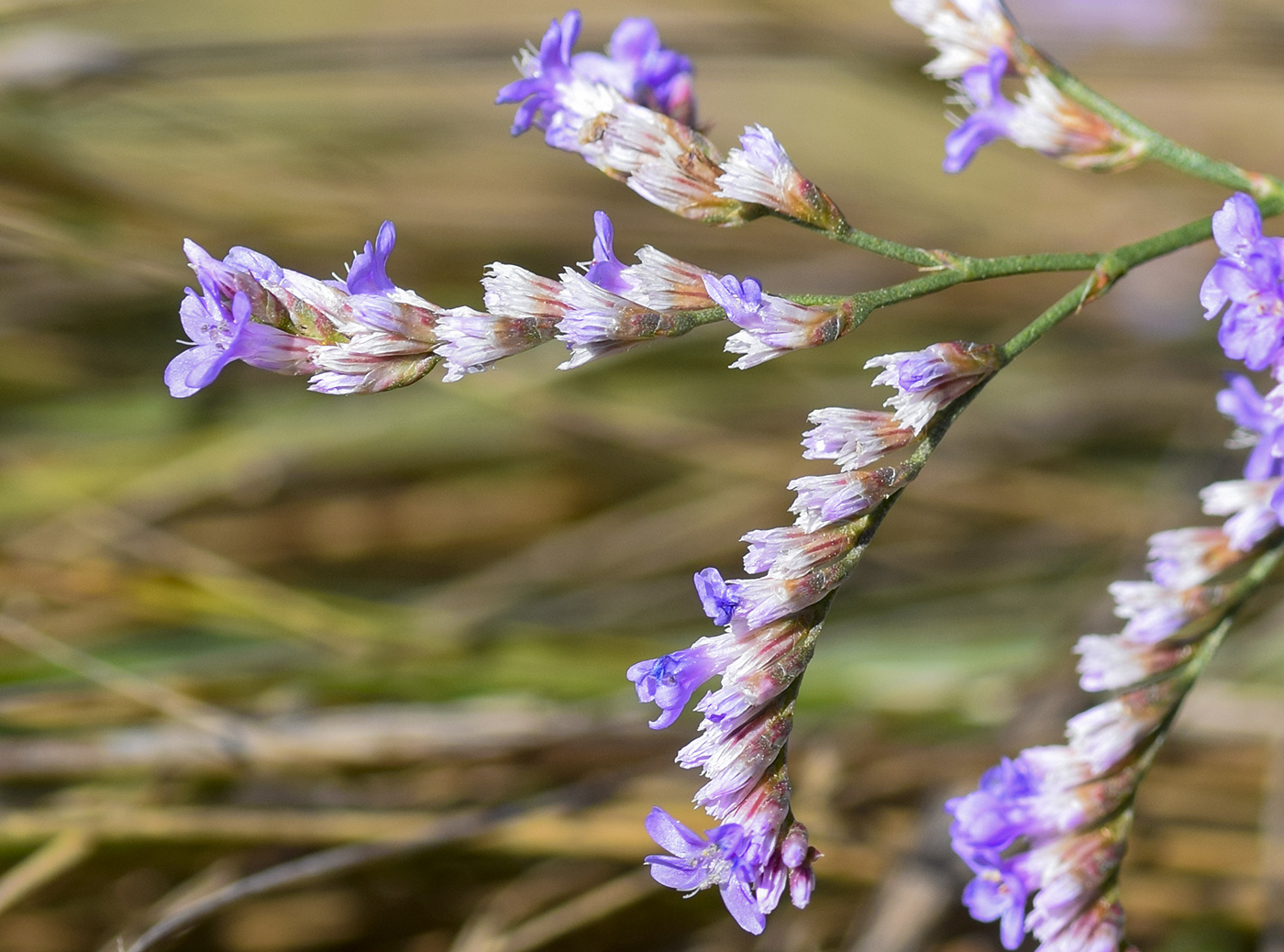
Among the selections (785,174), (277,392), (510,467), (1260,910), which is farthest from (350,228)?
(1260,910)

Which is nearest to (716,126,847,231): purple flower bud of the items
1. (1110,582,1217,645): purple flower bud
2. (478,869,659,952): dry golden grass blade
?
(1110,582,1217,645): purple flower bud

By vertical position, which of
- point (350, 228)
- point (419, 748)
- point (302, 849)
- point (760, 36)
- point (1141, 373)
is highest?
point (760, 36)

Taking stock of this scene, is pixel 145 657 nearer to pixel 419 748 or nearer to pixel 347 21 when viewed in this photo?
pixel 419 748

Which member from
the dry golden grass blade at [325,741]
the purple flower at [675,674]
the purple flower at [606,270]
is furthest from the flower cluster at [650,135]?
the dry golden grass blade at [325,741]

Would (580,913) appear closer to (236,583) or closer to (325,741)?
(325,741)

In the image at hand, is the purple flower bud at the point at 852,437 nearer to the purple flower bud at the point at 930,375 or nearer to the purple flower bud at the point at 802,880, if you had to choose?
the purple flower bud at the point at 930,375
